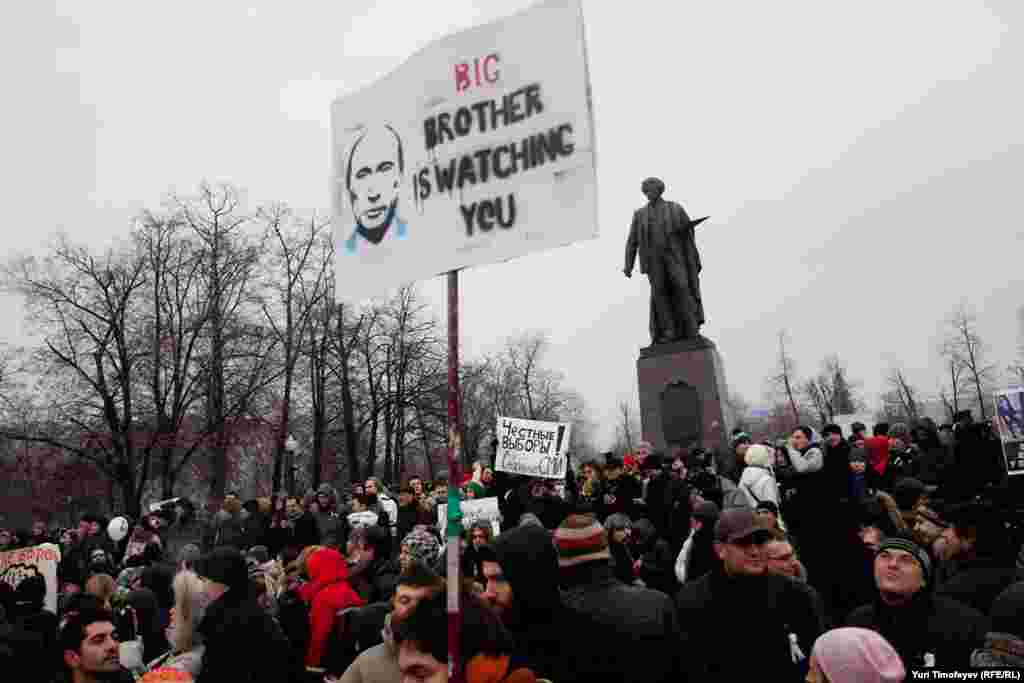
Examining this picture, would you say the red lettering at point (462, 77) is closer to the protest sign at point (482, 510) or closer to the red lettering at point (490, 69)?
the red lettering at point (490, 69)

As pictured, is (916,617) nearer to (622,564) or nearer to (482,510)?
(622,564)

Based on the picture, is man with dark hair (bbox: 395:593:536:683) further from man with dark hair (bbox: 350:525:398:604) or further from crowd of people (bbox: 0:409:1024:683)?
man with dark hair (bbox: 350:525:398:604)

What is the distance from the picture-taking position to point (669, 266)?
14.5 meters

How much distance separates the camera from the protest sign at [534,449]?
10.5 meters

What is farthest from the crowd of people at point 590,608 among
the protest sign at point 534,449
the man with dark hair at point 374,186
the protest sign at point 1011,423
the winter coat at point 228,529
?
the winter coat at point 228,529

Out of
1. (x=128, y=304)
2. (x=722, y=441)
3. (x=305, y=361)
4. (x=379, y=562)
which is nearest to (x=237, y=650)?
(x=379, y=562)

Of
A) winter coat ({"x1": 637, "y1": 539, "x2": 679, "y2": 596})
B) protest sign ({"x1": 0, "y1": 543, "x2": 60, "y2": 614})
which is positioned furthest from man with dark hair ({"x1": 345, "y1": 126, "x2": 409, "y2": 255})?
protest sign ({"x1": 0, "y1": 543, "x2": 60, "y2": 614})

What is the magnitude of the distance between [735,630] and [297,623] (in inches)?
116

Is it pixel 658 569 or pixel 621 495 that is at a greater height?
pixel 621 495

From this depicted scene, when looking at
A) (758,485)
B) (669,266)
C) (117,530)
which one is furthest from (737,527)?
(117,530)

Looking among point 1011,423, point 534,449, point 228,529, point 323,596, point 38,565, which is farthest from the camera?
point 228,529

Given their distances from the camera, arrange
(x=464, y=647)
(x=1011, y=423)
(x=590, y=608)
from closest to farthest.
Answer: (x=464, y=647), (x=590, y=608), (x=1011, y=423)

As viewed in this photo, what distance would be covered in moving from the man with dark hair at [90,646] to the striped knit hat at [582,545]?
7.76 ft

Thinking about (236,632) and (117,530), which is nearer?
(236,632)
